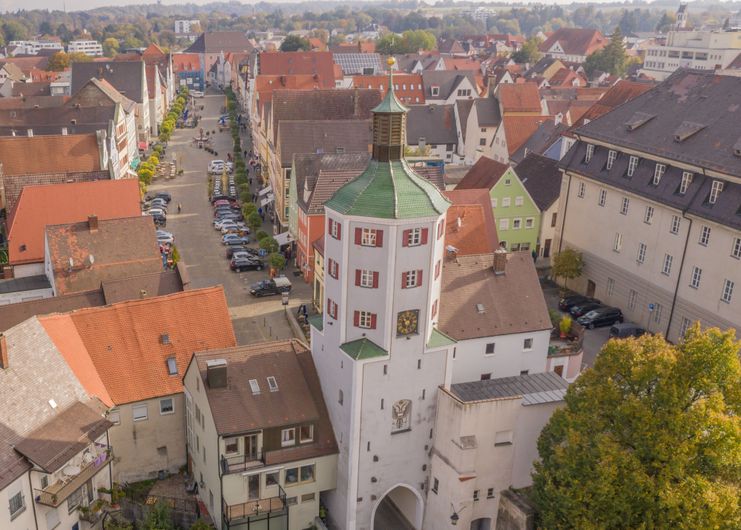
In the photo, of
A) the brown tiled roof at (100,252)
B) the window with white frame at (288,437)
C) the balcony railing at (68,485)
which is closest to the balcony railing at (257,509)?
the window with white frame at (288,437)

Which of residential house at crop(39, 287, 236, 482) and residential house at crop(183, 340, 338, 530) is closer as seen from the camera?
residential house at crop(183, 340, 338, 530)

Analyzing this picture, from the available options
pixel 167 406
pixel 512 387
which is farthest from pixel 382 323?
pixel 167 406

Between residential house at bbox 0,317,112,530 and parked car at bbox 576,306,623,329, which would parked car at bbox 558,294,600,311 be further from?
residential house at bbox 0,317,112,530

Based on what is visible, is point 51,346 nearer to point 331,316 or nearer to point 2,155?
point 331,316

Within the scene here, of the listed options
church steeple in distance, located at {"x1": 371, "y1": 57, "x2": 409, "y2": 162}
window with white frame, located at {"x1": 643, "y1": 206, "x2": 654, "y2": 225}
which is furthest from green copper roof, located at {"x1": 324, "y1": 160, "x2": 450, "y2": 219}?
window with white frame, located at {"x1": 643, "y1": 206, "x2": 654, "y2": 225}

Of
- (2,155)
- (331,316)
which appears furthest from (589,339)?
(2,155)
